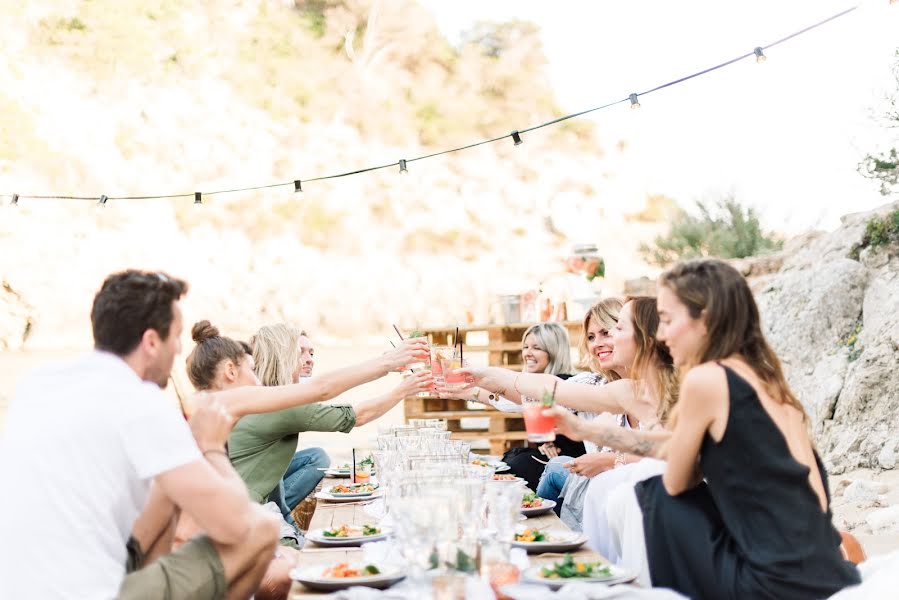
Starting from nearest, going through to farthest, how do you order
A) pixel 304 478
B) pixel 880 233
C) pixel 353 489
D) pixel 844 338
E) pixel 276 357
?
pixel 353 489
pixel 276 357
pixel 304 478
pixel 844 338
pixel 880 233

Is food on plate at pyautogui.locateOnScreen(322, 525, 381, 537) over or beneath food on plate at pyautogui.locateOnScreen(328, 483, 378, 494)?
over

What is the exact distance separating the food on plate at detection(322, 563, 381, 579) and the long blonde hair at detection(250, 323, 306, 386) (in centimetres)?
205

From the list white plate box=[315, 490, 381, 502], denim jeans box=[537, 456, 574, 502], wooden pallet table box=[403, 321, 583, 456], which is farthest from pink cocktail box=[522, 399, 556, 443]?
wooden pallet table box=[403, 321, 583, 456]

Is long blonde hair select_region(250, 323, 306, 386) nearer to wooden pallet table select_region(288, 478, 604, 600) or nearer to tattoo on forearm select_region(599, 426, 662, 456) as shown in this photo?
wooden pallet table select_region(288, 478, 604, 600)

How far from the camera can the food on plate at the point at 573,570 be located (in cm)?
215

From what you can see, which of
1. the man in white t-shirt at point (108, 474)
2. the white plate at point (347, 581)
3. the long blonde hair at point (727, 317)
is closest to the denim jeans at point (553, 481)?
the long blonde hair at point (727, 317)

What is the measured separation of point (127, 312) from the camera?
214 cm

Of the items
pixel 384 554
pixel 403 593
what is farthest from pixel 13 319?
pixel 403 593

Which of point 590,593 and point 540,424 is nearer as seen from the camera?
point 590,593

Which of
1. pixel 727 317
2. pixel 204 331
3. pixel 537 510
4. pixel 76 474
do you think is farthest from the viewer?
pixel 204 331

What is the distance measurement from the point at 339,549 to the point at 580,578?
0.77m

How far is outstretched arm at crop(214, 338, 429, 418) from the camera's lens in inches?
122

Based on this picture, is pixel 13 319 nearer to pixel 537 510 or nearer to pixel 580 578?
pixel 537 510

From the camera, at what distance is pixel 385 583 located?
2148 millimetres
